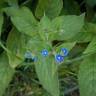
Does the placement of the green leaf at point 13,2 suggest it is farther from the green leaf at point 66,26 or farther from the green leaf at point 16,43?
the green leaf at point 66,26

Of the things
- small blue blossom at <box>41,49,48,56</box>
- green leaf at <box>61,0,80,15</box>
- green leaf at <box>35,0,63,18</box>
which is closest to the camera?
small blue blossom at <box>41,49,48,56</box>

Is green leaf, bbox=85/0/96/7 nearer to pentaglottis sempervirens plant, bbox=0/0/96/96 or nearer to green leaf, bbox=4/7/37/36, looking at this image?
pentaglottis sempervirens plant, bbox=0/0/96/96

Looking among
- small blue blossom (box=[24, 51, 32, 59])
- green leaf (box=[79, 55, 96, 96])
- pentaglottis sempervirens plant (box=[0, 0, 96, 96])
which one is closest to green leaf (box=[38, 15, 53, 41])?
pentaglottis sempervirens plant (box=[0, 0, 96, 96])

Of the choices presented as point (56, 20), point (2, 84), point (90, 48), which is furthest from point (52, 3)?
point (2, 84)

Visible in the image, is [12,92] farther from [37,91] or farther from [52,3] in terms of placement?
[52,3]

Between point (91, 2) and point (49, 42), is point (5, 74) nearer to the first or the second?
point (49, 42)

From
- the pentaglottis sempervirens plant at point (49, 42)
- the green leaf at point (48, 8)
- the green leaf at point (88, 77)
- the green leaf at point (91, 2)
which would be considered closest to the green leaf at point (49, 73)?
the pentaglottis sempervirens plant at point (49, 42)

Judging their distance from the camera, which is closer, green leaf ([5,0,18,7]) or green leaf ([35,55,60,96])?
green leaf ([35,55,60,96])

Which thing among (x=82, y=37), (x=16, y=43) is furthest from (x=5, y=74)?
(x=82, y=37)
